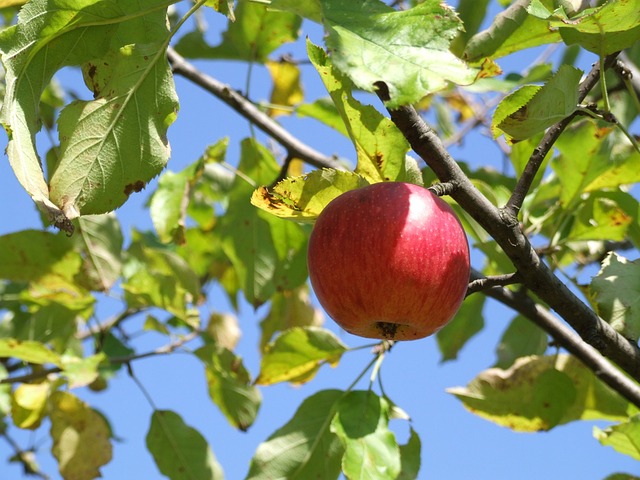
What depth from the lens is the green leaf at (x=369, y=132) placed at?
3.75 ft

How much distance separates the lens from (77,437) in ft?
6.71

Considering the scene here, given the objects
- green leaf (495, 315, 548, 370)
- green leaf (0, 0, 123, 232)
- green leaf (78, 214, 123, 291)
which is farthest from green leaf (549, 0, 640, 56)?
green leaf (78, 214, 123, 291)

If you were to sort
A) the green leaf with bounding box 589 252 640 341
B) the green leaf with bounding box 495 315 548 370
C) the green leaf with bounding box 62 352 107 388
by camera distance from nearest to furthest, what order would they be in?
the green leaf with bounding box 589 252 640 341, the green leaf with bounding box 62 352 107 388, the green leaf with bounding box 495 315 548 370

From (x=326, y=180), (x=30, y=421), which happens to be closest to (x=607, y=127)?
(x=326, y=180)

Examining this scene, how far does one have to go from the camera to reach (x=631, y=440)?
1.40 meters

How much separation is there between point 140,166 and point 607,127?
986mm

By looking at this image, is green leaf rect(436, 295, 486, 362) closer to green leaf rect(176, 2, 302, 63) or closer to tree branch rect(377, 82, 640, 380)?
green leaf rect(176, 2, 302, 63)

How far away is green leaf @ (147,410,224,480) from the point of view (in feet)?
6.58

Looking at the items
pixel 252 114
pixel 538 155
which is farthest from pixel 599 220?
pixel 252 114

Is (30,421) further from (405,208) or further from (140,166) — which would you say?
(405,208)

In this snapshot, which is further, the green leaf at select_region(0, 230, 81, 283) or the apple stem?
the green leaf at select_region(0, 230, 81, 283)

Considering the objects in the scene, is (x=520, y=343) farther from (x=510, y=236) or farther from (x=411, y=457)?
(x=510, y=236)

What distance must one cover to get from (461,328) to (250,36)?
95 cm

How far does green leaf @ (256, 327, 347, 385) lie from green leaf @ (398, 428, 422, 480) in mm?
236
